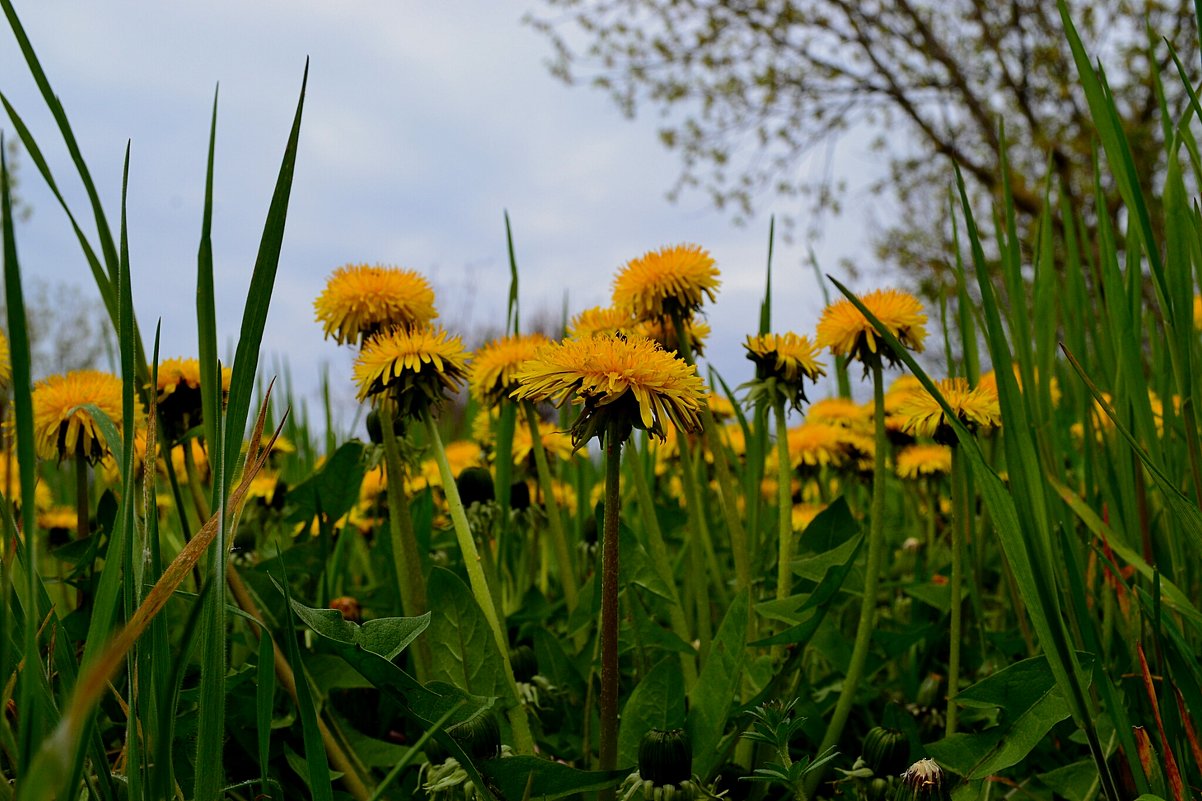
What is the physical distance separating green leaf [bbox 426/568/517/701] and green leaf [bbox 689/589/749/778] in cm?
18

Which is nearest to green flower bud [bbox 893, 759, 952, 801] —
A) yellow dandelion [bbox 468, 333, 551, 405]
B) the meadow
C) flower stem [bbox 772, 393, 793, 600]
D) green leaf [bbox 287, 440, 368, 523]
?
the meadow

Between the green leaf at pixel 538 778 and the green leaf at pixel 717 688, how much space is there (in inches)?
4.9

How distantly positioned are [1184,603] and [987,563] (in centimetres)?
84

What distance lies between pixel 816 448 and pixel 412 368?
0.98 meters

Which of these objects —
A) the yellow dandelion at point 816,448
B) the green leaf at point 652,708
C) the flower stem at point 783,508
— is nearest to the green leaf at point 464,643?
the green leaf at point 652,708

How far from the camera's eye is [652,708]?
32.9 inches

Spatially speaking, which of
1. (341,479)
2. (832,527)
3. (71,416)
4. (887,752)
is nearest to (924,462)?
(832,527)

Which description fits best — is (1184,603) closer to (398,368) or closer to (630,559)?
(630,559)

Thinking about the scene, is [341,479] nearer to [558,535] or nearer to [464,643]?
[558,535]

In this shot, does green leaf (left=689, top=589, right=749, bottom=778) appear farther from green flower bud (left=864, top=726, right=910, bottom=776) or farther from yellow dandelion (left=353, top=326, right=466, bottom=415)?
yellow dandelion (left=353, top=326, right=466, bottom=415)

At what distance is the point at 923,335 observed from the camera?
1.05m

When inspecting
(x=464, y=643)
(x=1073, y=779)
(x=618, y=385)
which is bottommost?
(x=1073, y=779)

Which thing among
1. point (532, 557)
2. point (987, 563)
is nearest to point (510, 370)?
point (532, 557)

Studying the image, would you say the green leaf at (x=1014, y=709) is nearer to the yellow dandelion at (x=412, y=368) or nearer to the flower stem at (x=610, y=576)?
the flower stem at (x=610, y=576)
